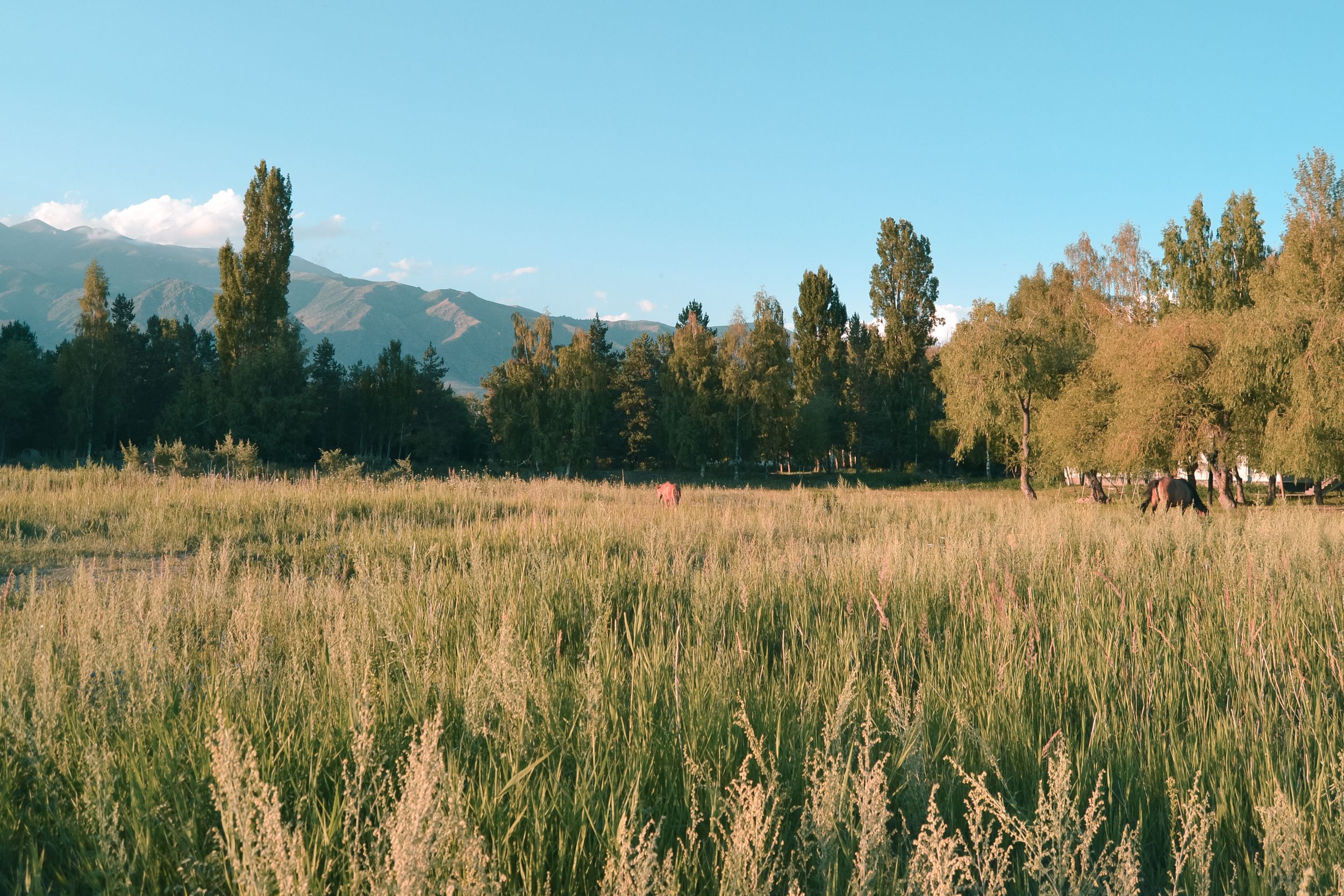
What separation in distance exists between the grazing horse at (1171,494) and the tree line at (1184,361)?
700 centimetres

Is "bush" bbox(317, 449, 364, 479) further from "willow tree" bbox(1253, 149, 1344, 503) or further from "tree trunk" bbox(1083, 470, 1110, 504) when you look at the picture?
"tree trunk" bbox(1083, 470, 1110, 504)

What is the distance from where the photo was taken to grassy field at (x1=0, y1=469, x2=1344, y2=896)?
1.97 m

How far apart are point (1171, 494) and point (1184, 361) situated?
9195 mm

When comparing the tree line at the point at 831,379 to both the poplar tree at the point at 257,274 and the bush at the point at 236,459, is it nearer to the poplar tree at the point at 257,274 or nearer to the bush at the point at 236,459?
the poplar tree at the point at 257,274

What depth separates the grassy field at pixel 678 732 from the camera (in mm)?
1975

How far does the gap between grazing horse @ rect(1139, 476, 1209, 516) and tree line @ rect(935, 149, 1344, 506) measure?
23.0 feet

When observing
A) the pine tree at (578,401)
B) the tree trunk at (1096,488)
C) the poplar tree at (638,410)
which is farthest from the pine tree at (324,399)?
the tree trunk at (1096,488)

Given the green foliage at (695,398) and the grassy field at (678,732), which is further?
the green foliage at (695,398)

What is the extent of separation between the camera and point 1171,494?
18031mm

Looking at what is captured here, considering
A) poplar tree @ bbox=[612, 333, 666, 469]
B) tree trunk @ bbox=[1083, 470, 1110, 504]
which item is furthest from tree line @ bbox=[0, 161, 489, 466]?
tree trunk @ bbox=[1083, 470, 1110, 504]

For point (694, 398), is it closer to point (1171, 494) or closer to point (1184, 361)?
point (1184, 361)

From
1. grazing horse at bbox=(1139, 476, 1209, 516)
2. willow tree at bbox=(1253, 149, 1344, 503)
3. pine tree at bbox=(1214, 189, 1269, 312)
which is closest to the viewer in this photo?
grazing horse at bbox=(1139, 476, 1209, 516)

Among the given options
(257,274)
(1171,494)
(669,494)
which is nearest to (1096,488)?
(1171,494)

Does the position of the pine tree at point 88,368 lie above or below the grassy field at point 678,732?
above
